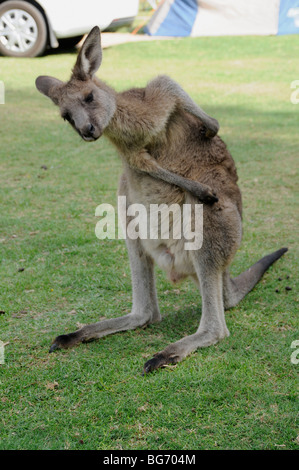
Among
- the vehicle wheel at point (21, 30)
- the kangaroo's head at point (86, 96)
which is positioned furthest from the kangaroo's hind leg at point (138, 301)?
the vehicle wheel at point (21, 30)

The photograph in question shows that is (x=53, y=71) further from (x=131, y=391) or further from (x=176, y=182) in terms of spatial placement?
(x=131, y=391)

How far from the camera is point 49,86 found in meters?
2.74

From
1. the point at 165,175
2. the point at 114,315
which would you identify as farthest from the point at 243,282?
the point at 165,175

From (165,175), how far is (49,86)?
2.17ft

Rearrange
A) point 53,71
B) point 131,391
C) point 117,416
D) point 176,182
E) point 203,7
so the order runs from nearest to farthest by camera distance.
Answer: point 117,416, point 131,391, point 176,182, point 53,71, point 203,7

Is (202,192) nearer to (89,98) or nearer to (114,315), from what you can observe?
(89,98)

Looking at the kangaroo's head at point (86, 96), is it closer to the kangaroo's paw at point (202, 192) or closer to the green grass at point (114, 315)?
the kangaroo's paw at point (202, 192)

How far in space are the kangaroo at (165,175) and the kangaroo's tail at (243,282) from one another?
157 mm

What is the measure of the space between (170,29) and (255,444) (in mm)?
11132

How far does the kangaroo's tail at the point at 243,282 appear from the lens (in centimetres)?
318

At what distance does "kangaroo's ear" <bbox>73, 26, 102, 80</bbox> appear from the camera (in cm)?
261

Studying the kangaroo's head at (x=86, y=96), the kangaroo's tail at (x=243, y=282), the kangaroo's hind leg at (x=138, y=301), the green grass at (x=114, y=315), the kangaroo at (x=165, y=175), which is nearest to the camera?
the green grass at (x=114, y=315)

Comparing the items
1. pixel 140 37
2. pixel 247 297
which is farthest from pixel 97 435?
pixel 140 37
